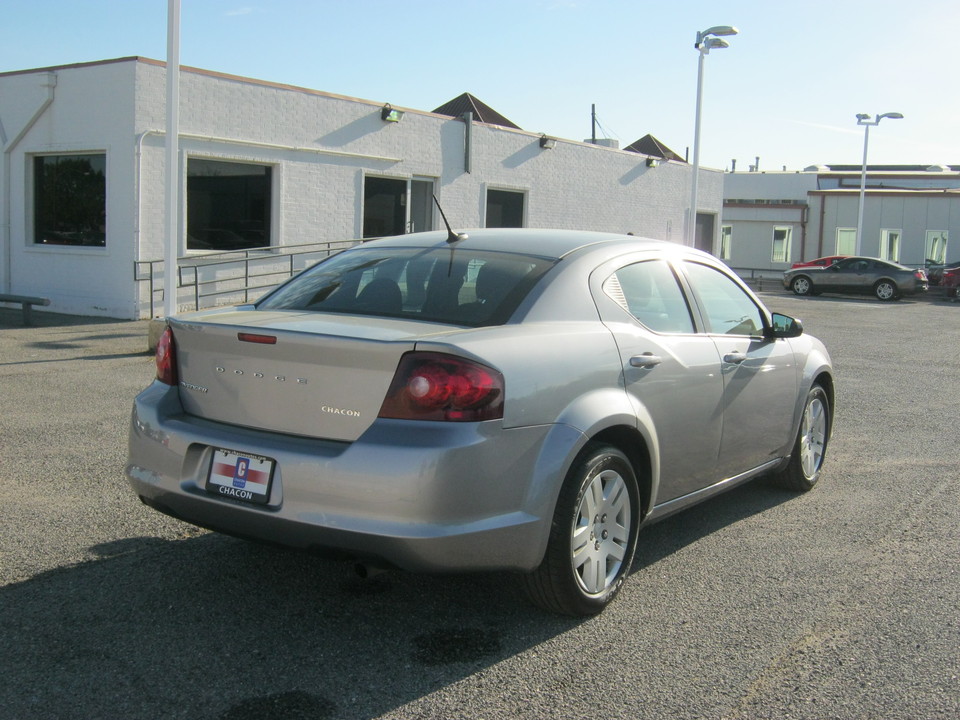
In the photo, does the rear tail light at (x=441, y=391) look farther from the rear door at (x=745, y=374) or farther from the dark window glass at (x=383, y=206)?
the dark window glass at (x=383, y=206)

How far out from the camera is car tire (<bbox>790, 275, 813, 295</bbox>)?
113 feet

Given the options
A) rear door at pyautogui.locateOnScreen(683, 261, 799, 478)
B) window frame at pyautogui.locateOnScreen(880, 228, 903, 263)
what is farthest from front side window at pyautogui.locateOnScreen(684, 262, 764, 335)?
window frame at pyautogui.locateOnScreen(880, 228, 903, 263)

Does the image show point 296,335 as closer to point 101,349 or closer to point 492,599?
point 492,599

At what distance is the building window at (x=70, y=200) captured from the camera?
53.8ft

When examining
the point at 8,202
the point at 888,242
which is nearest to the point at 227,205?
the point at 8,202

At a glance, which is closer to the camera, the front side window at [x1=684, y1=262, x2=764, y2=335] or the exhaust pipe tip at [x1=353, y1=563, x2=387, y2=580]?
the exhaust pipe tip at [x1=353, y1=563, x2=387, y2=580]

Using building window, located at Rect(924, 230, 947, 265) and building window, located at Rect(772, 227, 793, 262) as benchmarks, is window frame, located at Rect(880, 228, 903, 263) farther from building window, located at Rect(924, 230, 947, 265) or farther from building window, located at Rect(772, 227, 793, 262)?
building window, located at Rect(772, 227, 793, 262)

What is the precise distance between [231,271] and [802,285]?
23329mm

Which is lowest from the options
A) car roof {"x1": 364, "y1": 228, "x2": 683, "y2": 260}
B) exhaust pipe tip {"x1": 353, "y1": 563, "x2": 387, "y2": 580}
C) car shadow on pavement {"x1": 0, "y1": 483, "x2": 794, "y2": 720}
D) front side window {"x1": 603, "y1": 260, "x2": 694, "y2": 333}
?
car shadow on pavement {"x1": 0, "y1": 483, "x2": 794, "y2": 720}

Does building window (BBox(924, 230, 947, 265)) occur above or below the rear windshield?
above

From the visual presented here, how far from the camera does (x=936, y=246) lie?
4625 cm

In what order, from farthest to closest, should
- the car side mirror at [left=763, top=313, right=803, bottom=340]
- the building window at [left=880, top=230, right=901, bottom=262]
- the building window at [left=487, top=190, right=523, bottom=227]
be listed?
1. the building window at [left=880, top=230, right=901, bottom=262]
2. the building window at [left=487, top=190, right=523, bottom=227]
3. the car side mirror at [left=763, top=313, right=803, bottom=340]

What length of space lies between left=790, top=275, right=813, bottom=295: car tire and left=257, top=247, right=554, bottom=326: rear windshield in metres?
32.1

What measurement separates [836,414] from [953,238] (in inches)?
1632
